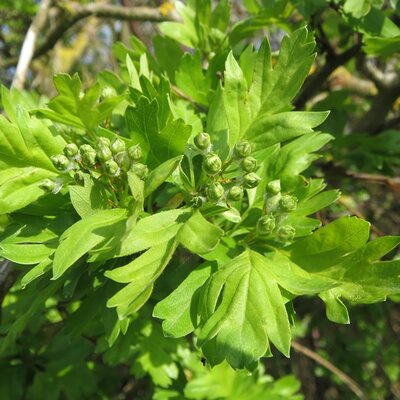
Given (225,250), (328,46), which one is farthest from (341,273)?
(328,46)

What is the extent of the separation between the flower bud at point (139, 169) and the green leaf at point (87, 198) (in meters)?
0.07

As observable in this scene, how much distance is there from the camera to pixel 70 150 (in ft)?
2.79

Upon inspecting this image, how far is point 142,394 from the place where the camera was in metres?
2.54

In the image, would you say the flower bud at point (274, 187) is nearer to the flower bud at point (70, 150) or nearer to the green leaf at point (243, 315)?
the green leaf at point (243, 315)

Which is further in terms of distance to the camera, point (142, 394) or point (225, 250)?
point (142, 394)

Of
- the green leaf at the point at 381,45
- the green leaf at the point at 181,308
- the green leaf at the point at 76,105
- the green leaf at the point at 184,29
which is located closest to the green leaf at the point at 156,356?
the green leaf at the point at 181,308

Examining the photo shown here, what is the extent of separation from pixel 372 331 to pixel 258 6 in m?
2.56

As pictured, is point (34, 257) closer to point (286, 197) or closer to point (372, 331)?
point (286, 197)

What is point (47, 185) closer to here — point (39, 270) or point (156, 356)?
point (39, 270)

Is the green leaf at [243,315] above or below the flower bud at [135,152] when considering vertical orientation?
below

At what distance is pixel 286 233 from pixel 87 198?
0.36m

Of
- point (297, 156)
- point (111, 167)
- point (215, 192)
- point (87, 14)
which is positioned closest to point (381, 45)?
point (297, 156)

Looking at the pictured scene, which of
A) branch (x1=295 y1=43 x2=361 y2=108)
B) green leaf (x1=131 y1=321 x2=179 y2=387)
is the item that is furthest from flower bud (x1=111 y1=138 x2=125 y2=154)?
branch (x1=295 y1=43 x2=361 y2=108)

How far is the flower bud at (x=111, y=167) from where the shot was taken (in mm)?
804
